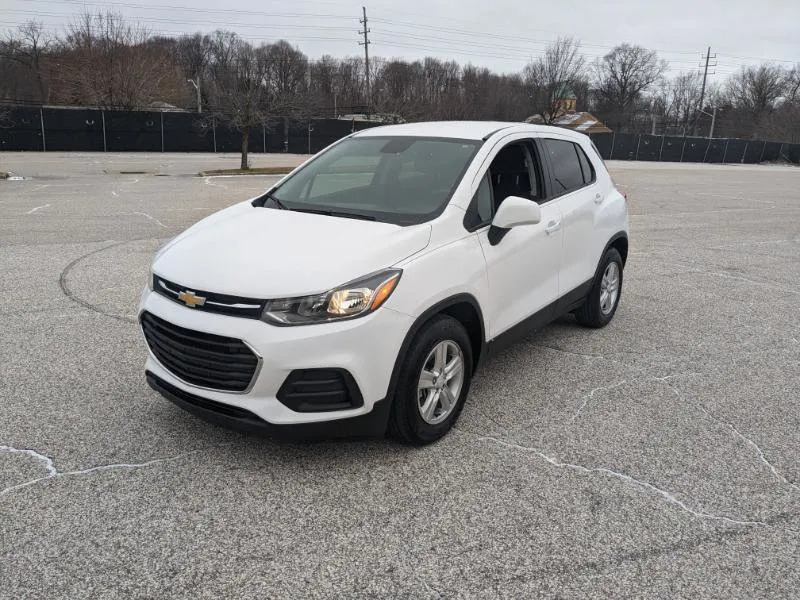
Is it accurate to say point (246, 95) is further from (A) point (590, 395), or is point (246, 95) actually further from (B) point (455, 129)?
(A) point (590, 395)

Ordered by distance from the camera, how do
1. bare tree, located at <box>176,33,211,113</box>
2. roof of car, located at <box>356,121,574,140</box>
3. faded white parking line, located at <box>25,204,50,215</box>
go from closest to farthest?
roof of car, located at <box>356,121,574,140</box>
faded white parking line, located at <box>25,204,50,215</box>
bare tree, located at <box>176,33,211,113</box>

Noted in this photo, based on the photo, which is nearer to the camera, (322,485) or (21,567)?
(21,567)

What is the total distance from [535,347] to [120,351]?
3268mm

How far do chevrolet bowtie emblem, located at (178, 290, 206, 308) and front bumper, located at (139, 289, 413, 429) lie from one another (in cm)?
3

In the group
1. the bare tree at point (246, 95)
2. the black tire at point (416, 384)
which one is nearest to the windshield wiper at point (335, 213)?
the black tire at point (416, 384)

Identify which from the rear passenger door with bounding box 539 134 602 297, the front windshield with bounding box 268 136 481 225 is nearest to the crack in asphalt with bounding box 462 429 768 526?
the front windshield with bounding box 268 136 481 225

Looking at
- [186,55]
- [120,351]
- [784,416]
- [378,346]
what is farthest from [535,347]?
[186,55]

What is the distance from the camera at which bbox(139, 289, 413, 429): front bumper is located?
281 centimetres

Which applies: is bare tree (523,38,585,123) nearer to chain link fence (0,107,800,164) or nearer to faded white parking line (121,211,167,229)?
chain link fence (0,107,800,164)

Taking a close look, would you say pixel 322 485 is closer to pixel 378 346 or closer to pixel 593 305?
pixel 378 346

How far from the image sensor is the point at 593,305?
5375mm

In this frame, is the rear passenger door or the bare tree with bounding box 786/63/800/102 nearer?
the rear passenger door

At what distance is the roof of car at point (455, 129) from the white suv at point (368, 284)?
24 millimetres

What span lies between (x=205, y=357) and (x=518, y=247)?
6.64 feet
